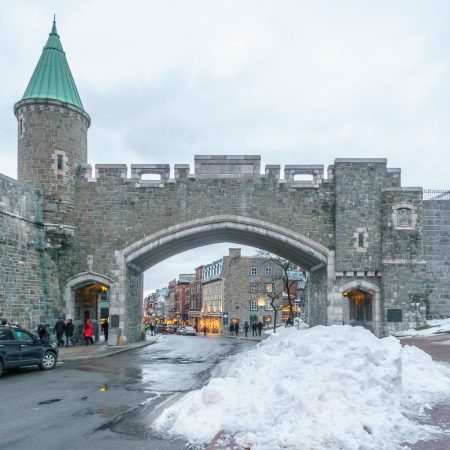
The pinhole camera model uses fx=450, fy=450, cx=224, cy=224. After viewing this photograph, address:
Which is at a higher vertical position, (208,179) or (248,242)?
(208,179)

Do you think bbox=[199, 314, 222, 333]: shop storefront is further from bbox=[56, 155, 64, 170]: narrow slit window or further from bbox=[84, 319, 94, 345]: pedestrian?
bbox=[56, 155, 64, 170]: narrow slit window

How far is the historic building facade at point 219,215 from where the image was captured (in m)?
22.7

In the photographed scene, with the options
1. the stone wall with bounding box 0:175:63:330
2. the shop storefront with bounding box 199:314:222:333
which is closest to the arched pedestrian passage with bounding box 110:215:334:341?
the stone wall with bounding box 0:175:63:330

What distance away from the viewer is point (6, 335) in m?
12.7

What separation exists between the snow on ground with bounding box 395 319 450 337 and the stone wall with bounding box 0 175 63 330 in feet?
56.1

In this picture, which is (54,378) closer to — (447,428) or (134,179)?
(447,428)

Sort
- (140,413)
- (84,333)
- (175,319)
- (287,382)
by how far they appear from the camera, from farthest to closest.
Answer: (175,319) < (84,333) < (140,413) < (287,382)

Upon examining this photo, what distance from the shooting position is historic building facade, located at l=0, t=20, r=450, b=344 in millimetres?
22656

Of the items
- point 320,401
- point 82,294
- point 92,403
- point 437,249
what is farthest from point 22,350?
point 437,249

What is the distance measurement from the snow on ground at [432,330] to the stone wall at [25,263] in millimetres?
17093

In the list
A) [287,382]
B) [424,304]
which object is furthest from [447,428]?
[424,304]

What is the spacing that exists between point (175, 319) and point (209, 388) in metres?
98.0

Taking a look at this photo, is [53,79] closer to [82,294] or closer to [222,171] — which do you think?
[222,171]

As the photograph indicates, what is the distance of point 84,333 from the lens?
23.8 metres
